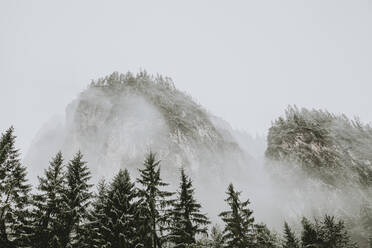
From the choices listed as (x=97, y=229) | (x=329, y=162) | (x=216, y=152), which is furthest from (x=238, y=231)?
(x=216, y=152)

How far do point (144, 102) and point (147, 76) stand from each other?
2900 centimetres

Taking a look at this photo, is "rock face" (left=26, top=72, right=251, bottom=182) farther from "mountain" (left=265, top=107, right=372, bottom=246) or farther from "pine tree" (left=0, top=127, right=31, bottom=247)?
"pine tree" (left=0, top=127, right=31, bottom=247)

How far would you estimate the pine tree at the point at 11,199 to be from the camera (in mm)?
17438

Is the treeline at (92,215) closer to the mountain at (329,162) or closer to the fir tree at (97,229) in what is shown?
the fir tree at (97,229)

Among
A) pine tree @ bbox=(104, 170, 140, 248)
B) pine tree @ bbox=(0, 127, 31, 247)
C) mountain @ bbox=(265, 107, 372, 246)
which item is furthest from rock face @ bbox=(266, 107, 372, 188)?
pine tree @ bbox=(0, 127, 31, 247)

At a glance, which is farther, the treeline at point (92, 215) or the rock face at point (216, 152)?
the rock face at point (216, 152)

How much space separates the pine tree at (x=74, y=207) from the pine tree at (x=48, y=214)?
0.50 m

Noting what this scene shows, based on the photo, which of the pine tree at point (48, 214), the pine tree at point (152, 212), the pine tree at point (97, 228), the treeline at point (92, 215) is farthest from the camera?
the pine tree at point (152, 212)

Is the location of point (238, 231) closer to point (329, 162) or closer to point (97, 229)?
point (97, 229)

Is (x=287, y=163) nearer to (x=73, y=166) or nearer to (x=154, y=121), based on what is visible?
→ (x=154, y=121)

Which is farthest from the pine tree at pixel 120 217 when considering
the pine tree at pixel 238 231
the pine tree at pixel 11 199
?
the pine tree at pixel 238 231

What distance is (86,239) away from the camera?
56.0 feet

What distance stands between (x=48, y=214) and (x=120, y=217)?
5708 millimetres

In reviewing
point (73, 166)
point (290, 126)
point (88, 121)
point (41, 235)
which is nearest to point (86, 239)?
point (41, 235)
